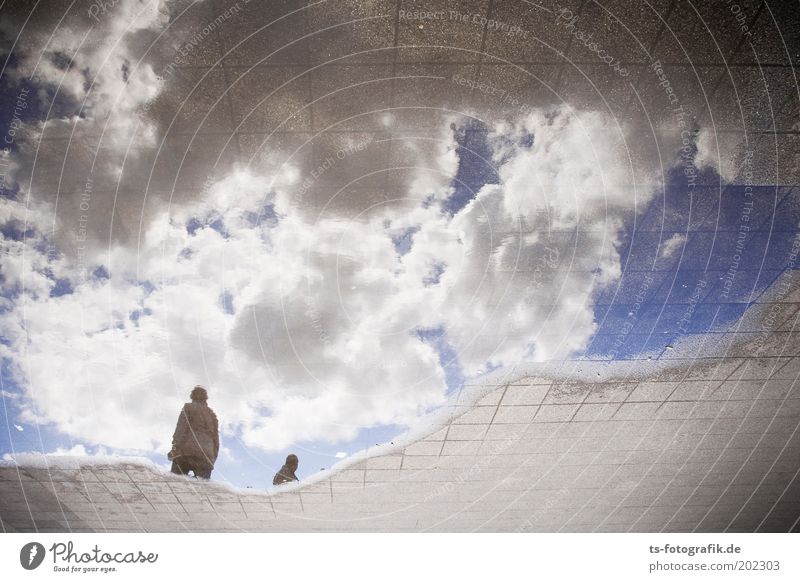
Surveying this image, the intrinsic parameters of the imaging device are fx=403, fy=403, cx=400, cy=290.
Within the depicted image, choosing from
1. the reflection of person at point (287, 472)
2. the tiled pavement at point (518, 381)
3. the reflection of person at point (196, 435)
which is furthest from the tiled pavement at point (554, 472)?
the reflection of person at point (196, 435)

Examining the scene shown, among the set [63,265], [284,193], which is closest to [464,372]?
[284,193]

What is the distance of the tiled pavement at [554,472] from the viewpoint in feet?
9.45

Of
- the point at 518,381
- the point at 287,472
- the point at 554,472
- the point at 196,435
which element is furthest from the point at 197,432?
the point at 554,472

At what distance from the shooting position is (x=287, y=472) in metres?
2.99

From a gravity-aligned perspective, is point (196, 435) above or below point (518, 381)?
below

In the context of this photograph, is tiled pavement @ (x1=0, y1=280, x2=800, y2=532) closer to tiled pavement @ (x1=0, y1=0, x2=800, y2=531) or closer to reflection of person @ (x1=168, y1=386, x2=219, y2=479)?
tiled pavement @ (x1=0, y1=0, x2=800, y2=531)

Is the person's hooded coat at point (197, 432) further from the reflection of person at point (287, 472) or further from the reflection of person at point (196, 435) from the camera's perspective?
the reflection of person at point (287, 472)

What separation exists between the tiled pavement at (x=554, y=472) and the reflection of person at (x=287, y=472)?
0.25m

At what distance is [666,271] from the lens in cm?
247

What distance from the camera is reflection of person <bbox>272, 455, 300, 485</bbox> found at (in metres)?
2.93

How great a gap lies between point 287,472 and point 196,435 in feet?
2.34

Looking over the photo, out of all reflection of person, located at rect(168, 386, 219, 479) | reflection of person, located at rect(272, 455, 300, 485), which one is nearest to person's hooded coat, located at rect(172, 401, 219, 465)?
reflection of person, located at rect(168, 386, 219, 479)

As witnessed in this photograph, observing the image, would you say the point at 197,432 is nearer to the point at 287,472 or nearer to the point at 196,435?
the point at 196,435
